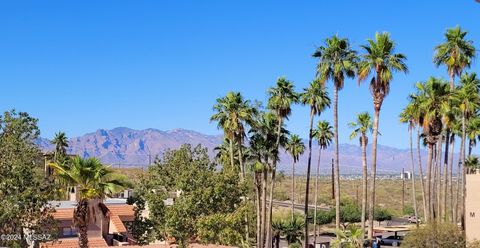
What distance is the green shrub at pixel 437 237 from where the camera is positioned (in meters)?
44.7

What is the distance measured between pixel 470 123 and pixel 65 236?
4072cm

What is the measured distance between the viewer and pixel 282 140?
56781 millimetres

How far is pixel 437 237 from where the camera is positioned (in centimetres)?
4466

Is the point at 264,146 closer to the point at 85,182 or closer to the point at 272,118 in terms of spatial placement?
the point at 272,118

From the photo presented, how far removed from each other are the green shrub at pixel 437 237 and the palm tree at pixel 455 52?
14.9 meters

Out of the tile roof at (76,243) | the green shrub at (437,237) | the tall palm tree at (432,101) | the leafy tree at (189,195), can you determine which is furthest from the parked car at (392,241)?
the tile roof at (76,243)

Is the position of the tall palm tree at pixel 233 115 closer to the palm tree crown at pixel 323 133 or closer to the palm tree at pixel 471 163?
the palm tree crown at pixel 323 133


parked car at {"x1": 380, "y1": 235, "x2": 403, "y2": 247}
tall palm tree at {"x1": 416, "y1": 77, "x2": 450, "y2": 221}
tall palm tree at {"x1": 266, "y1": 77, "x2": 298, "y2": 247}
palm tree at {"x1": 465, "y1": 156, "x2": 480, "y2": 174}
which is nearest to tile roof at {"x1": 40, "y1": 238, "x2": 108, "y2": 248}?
tall palm tree at {"x1": 266, "y1": 77, "x2": 298, "y2": 247}

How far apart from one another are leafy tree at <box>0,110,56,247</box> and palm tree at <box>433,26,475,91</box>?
3646cm

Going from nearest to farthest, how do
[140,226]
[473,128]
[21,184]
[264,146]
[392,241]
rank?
1. [21,184]
2. [140,226]
3. [264,146]
4. [473,128]
5. [392,241]

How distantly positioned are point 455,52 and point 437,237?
61.0 feet

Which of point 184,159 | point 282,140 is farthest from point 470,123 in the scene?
point 184,159

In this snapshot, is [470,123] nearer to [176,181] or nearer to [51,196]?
[176,181]

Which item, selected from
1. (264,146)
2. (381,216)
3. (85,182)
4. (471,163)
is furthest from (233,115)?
(381,216)
